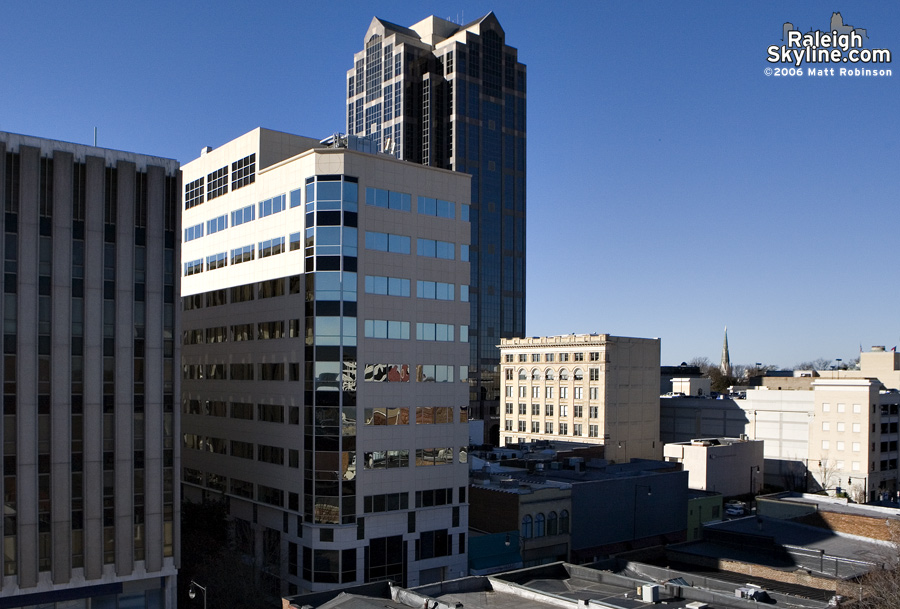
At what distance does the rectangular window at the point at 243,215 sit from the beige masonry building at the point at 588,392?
245ft

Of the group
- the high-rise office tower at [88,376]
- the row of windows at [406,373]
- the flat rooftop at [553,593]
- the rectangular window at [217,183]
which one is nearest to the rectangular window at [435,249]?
the row of windows at [406,373]

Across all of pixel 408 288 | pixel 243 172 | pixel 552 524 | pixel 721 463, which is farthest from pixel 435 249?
pixel 721 463

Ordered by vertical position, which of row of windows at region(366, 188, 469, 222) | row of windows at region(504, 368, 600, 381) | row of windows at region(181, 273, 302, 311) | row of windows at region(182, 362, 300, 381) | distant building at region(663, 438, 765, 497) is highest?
row of windows at region(366, 188, 469, 222)

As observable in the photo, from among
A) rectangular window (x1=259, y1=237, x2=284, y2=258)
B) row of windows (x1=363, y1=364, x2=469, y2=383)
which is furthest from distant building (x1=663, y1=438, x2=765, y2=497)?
rectangular window (x1=259, y1=237, x2=284, y2=258)

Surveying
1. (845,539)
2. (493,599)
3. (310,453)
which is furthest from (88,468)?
(845,539)

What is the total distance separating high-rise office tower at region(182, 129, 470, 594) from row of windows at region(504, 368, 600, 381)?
6885 centimetres

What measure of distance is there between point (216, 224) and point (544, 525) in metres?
40.4

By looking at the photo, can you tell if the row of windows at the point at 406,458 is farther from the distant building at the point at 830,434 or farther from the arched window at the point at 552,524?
the distant building at the point at 830,434

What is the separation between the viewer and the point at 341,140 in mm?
68500

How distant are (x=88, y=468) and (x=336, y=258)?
22540 mm

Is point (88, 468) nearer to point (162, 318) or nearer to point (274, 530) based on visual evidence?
point (162, 318)

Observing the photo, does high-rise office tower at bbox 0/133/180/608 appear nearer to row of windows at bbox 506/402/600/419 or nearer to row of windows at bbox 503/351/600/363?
row of windows at bbox 506/402/600/419

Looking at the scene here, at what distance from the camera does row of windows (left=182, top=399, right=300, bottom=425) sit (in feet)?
210

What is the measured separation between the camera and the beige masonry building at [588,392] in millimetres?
131500
